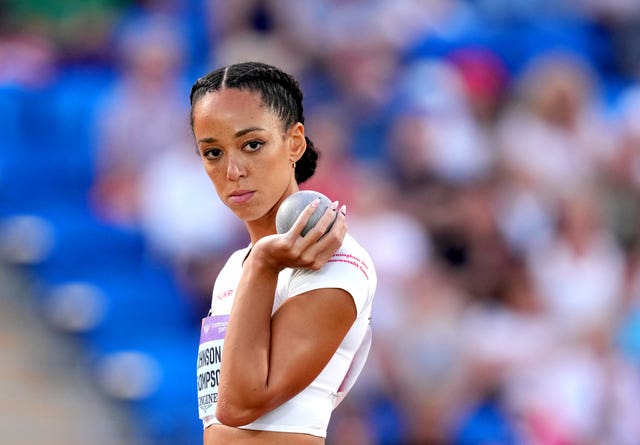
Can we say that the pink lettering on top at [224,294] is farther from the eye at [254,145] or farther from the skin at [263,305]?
the eye at [254,145]

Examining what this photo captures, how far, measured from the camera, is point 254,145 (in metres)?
2.70

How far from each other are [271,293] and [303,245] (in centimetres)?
13

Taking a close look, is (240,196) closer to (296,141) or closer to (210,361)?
(296,141)

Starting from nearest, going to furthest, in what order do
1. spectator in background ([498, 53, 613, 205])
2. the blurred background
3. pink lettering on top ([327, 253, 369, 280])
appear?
1. pink lettering on top ([327, 253, 369, 280])
2. the blurred background
3. spectator in background ([498, 53, 613, 205])

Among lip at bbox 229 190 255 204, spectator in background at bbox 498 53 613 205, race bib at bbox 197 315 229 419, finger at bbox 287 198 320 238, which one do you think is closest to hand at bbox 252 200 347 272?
finger at bbox 287 198 320 238

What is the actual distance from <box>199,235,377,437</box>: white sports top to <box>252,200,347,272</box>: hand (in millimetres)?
53

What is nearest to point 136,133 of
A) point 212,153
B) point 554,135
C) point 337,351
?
point 554,135

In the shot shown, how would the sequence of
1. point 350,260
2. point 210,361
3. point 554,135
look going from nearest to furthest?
point 350,260
point 210,361
point 554,135

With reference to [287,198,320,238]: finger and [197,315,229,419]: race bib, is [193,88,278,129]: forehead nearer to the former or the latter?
[287,198,320,238]: finger

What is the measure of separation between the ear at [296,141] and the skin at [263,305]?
0.06m

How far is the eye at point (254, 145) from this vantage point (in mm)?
2689

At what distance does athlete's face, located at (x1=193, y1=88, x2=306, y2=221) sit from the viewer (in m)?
2.68

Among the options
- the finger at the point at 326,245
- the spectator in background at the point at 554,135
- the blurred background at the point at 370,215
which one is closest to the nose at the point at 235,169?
the finger at the point at 326,245

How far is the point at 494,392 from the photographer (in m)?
6.26
